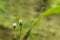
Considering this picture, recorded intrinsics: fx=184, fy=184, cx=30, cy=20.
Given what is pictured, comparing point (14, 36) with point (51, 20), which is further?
point (51, 20)

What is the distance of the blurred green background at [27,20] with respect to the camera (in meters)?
2.20

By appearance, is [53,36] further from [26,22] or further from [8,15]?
[8,15]

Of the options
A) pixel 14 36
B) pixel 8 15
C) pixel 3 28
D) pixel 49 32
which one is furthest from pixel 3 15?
pixel 49 32

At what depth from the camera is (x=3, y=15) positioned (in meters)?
2.44

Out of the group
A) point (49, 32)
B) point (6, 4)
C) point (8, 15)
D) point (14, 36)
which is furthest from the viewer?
point (6, 4)

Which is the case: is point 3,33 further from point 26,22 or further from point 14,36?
point 26,22

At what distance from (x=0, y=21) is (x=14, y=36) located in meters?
0.31

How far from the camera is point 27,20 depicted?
2.45 metres

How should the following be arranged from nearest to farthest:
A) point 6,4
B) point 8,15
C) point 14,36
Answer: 1. point 14,36
2. point 8,15
3. point 6,4

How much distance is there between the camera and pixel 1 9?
2471mm

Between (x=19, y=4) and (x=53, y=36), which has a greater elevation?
(x=19, y=4)

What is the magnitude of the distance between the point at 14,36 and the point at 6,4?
Answer: 0.69 meters

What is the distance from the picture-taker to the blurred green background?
2199 millimetres

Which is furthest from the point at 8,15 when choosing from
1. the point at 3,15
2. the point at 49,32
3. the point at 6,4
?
the point at 49,32
